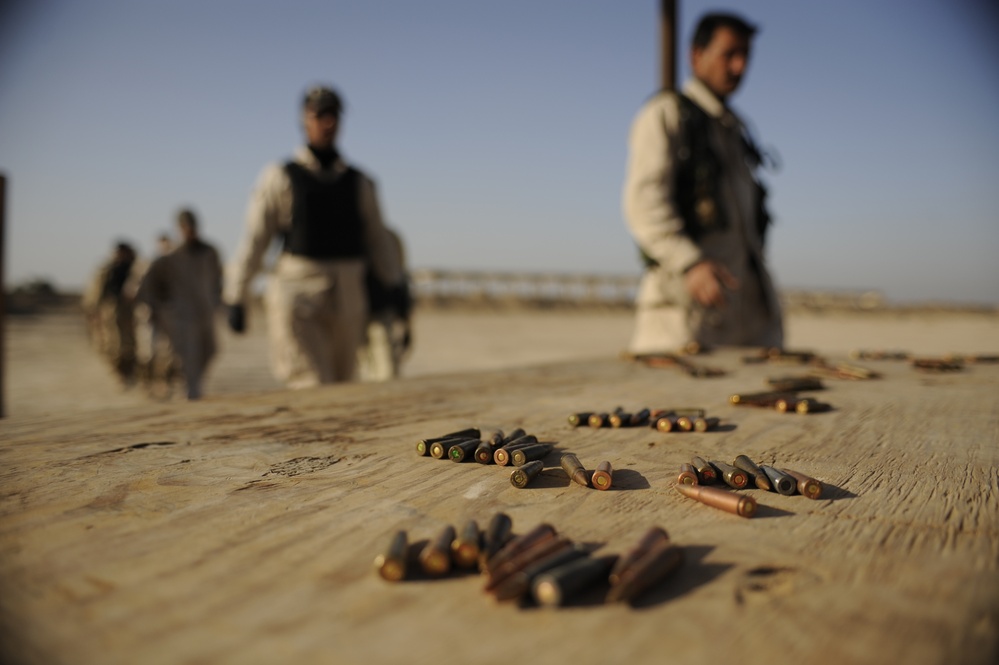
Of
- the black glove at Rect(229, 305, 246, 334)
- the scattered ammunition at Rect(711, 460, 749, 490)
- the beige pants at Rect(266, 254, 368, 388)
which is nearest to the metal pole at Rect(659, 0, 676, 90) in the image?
the beige pants at Rect(266, 254, 368, 388)

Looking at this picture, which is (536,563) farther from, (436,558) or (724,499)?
(724,499)

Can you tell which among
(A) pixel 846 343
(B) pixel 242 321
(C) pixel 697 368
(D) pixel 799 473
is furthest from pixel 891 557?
(A) pixel 846 343

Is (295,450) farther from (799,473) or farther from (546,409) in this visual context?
(799,473)

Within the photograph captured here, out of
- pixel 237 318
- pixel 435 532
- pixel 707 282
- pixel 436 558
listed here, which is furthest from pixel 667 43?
pixel 436 558

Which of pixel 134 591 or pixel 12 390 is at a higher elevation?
pixel 134 591

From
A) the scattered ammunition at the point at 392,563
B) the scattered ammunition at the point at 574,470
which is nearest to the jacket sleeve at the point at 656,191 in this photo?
the scattered ammunition at the point at 574,470

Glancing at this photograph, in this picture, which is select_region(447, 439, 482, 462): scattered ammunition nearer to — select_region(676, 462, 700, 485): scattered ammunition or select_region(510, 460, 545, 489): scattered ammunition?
select_region(510, 460, 545, 489): scattered ammunition

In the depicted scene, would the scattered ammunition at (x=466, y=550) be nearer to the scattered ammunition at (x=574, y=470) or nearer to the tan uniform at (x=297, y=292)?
the scattered ammunition at (x=574, y=470)
